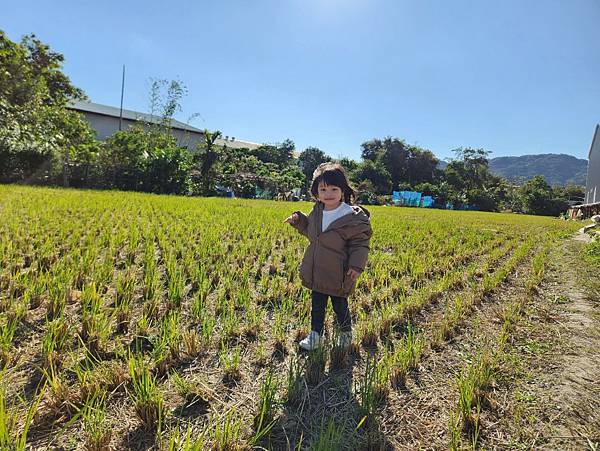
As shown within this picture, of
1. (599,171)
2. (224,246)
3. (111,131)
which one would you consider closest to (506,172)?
(599,171)

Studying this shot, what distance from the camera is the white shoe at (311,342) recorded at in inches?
75.5

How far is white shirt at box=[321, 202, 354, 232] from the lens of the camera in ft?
6.66

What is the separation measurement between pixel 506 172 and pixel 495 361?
589 ft

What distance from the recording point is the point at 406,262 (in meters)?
4.18

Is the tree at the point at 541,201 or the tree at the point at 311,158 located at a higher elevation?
the tree at the point at 311,158

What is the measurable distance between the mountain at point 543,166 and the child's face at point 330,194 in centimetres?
15928

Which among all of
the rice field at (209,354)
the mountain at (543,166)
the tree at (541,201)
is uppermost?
the mountain at (543,166)

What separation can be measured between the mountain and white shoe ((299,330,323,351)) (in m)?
160

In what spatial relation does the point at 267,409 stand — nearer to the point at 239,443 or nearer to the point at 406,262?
the point at 239,443

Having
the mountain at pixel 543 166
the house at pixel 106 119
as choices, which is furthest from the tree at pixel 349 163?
the mountain at pixel 543 166

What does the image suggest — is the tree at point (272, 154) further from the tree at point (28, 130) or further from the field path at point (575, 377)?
the field path at point (575, 377)

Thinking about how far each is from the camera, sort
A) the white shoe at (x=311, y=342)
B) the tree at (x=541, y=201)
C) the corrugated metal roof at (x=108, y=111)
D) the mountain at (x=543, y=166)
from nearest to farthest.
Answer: the white shoe at (x=311, y=342) < the corrugated metal roof at (x=108, y=111) < the tree at (x=541, y=201) < the mountain at (x=543, y=166)

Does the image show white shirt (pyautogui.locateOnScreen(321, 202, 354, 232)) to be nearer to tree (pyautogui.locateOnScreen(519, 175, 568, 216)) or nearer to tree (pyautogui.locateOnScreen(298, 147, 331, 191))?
tree (pyautogui.locateOnScreen(298, 147, 331, 191))

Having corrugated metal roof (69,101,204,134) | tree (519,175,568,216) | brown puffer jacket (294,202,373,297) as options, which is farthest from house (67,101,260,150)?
tree (519,175,568,216)
